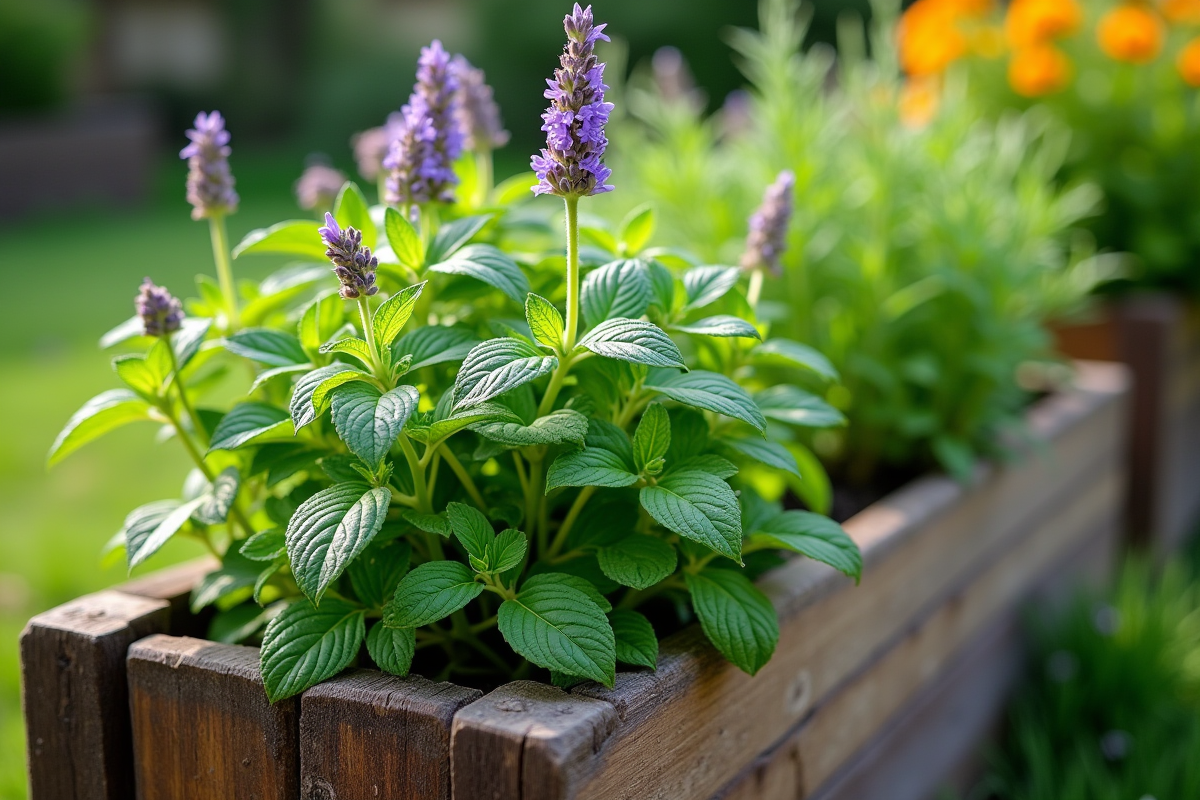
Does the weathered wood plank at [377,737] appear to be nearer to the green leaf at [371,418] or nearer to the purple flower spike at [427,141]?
the green leaf at [371,418]

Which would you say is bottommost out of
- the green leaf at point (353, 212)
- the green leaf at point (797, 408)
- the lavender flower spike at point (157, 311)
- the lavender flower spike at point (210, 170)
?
the green leaf at point (797, 408)

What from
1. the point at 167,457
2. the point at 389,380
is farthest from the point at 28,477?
the point at 389,380

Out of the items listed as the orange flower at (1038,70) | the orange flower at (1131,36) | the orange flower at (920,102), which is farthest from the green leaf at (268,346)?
the orange flower at (1131,36)

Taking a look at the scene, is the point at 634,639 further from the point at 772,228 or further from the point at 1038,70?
the point at 1038,70

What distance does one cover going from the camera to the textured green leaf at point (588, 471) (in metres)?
0.93

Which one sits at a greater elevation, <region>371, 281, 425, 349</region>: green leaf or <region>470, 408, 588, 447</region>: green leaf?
<region>371, 281, 425, 349</region>: green leaf

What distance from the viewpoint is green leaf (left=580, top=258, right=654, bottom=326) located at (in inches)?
41.1

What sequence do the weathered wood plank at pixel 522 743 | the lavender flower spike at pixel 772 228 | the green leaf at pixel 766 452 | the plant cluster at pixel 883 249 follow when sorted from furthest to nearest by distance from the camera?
1. the plant cluster at pixel 883 249
2. the lavender flower spike at pixel 772 228
3. the green leaf at pixel 766 452
4. the weathered wood plank at pixel 522 743

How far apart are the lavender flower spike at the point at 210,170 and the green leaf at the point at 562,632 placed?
0.56m

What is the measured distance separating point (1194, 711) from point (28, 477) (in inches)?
112

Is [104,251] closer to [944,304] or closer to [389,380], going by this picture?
[944,304]

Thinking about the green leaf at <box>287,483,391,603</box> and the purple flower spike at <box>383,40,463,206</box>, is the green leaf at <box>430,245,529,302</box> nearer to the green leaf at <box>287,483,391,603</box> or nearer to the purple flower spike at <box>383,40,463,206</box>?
the purple flower spike at <box>383,40,463,206</box>

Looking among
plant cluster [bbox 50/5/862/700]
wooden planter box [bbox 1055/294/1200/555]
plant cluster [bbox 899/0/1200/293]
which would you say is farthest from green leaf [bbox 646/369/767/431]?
plant cluster [bbox 899/0/1200/293]

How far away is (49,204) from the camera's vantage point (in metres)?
7.13
